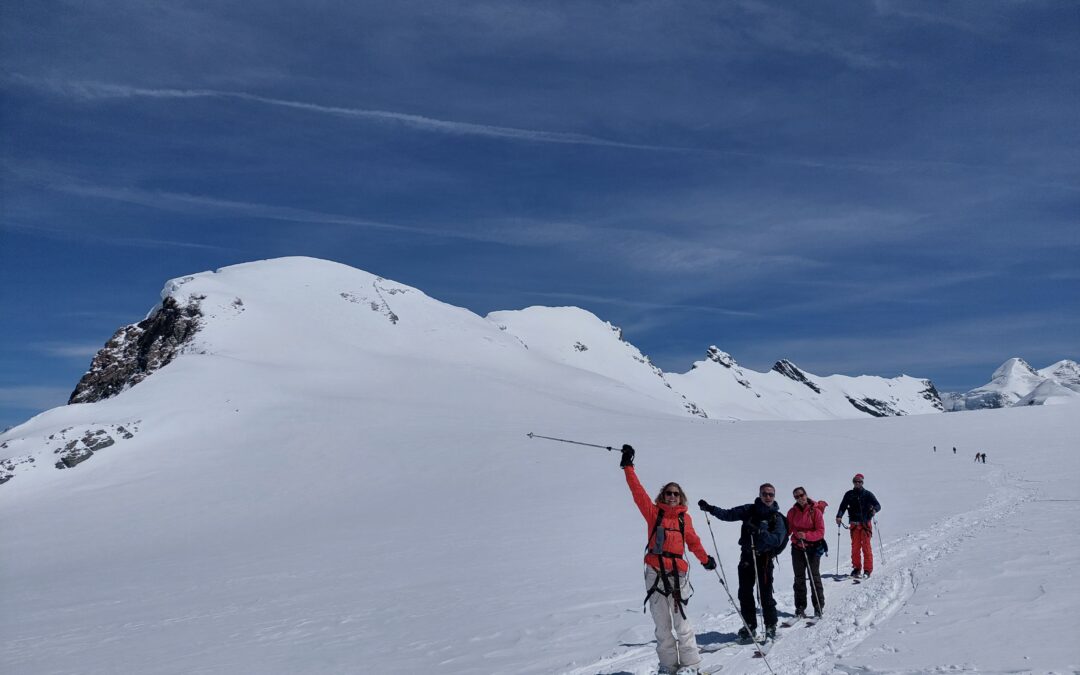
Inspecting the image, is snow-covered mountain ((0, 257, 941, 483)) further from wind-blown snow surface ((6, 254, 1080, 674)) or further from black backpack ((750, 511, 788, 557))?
black backpack ((750, 511, 788, 557))

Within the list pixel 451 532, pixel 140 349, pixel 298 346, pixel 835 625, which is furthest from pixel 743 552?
pixel 140 349

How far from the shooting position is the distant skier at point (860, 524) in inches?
508

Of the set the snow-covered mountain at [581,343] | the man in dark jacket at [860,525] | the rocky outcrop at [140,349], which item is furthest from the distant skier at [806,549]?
the snow-covered mountain at [581,343]

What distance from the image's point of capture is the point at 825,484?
28.9 m

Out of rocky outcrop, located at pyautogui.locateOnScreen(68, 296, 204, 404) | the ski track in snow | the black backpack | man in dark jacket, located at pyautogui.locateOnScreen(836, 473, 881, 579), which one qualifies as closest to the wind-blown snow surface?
the ski track in snow

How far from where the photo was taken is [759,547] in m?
9.75

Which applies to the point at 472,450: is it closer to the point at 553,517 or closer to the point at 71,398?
the point at 553,517

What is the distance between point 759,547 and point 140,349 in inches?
2936

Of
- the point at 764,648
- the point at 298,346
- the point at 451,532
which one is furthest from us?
the point at 298,346

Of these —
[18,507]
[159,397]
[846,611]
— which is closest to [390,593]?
[846,611]

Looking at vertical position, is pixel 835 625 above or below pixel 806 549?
below

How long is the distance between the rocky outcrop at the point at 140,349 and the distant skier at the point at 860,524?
209 feet

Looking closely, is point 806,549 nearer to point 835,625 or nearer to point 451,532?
point 835,625

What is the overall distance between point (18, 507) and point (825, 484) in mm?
36311
